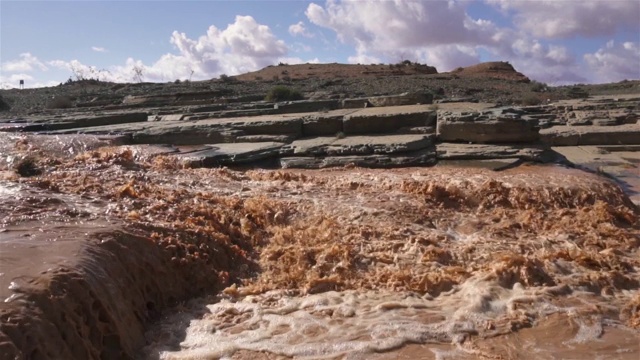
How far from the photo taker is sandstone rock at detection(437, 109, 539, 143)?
26.7 ft

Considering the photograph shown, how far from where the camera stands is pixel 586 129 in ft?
35.8

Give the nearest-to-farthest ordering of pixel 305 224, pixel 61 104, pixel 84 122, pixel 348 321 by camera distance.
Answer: pixel 348 321 → pixel 305 224 → pixel 84 122 → pixel 61 104

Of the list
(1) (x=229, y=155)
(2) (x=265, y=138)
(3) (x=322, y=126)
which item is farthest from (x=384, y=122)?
(1) (x=229, y=155)

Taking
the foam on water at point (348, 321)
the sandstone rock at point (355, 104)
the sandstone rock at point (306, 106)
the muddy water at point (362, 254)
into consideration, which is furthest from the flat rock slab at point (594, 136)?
the foam on water at point (348, 321)

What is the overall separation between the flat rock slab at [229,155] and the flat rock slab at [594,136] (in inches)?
186

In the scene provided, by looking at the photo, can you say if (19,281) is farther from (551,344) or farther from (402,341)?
(551,344)

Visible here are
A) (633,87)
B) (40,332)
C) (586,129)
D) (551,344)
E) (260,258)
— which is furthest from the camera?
(633,87)

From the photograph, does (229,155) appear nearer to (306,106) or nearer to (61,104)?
(306,106)

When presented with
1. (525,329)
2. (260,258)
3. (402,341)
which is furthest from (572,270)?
(260,258)

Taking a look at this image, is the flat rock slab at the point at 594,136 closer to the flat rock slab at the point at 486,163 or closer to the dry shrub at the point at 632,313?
the flat rock slab at the point at 486,163

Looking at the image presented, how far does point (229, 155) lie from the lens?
26.7 feet

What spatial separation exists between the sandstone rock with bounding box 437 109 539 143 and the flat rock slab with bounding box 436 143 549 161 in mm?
196

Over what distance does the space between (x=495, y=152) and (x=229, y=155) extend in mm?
3419

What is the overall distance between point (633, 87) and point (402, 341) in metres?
22.6
